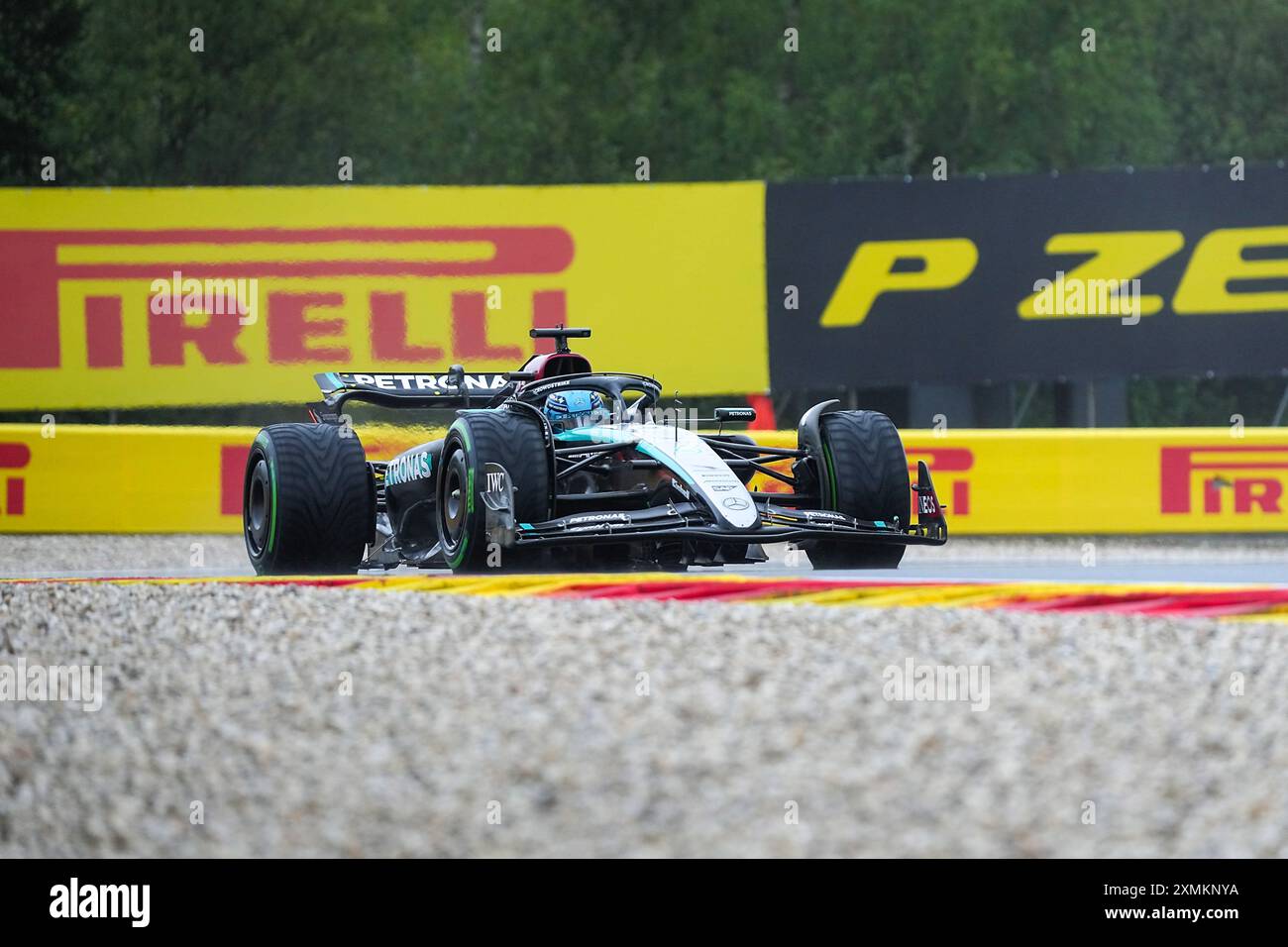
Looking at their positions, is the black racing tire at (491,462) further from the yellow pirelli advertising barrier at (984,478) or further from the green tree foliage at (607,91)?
the green tree foliage at (607,91)

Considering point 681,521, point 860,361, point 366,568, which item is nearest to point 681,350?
point 860,361

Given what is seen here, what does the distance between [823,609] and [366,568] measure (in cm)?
393

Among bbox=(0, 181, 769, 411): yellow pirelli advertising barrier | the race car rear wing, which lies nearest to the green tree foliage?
bbox=(0, 181, 769, 411): yellow pirelli advertising barrier

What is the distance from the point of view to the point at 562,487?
33.8ft

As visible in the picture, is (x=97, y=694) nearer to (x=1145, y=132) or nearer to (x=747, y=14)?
(x=747, y=14)

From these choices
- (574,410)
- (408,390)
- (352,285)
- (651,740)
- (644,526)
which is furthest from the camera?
(352,285)

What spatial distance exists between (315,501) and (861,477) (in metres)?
2.82

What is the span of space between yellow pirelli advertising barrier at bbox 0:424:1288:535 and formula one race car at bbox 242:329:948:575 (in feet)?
13.3

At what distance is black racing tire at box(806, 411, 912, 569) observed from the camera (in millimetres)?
10211

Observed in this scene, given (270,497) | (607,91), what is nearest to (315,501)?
(270,497)

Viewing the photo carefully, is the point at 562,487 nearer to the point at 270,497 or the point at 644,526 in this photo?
the point at 644,526

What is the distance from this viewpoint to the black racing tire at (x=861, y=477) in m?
10.2

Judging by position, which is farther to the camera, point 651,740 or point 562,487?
point 562,487

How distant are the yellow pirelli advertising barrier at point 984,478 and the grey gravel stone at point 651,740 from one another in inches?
282
